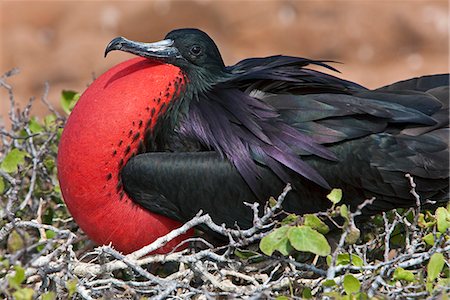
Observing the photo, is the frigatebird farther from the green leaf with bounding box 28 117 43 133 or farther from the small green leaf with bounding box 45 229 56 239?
the green leaf with bounding box 28 117 43 133

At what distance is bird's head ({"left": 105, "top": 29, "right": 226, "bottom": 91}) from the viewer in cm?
315

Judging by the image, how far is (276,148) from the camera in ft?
9.62

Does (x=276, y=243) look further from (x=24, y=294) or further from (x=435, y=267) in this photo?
(x=24, y=294)

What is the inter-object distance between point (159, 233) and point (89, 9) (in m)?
5.74

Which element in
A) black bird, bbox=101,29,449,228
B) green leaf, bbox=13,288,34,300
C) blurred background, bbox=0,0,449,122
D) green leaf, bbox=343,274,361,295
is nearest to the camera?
green leaf, bbox=13,288,34,300

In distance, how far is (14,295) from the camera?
2.18 meters

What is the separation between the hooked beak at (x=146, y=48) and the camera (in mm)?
3076

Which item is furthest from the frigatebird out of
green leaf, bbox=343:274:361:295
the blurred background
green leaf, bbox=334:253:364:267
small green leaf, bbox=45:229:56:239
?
the blurred background

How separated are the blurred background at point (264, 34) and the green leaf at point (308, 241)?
5.81 metres

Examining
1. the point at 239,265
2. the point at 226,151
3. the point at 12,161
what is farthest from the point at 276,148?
the point at 12,161

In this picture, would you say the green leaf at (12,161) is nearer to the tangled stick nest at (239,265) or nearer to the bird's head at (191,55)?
the tangled stick nest at (239,265)

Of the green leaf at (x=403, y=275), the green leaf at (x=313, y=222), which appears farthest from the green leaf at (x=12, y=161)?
the green leaf at (x=403, y=275)

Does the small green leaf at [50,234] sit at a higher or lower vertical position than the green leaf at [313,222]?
lower

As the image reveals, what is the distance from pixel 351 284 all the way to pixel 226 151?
75 cm
